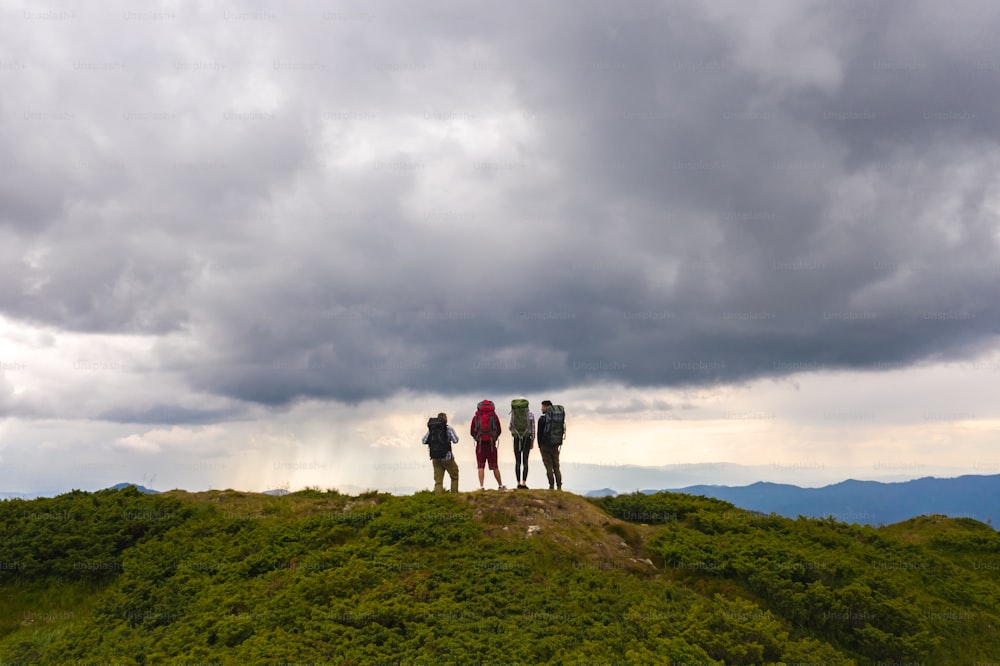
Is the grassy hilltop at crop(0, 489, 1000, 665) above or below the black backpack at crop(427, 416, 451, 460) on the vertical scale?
below

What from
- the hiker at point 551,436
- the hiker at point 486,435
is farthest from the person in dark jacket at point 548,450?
the hiker at point 486,435

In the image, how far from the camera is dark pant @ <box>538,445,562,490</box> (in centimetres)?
2459

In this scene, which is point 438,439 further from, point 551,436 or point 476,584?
point 476,584

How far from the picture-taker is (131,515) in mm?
20266

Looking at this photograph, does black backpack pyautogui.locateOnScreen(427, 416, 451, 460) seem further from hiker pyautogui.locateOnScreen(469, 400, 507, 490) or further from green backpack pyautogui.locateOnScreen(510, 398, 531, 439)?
green backpack pyautogui.locateOnScreen(510, 398, 531, 439)

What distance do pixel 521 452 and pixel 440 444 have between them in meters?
3.26

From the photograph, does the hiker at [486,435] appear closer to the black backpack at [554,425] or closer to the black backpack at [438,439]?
the black backpack at [438,439]

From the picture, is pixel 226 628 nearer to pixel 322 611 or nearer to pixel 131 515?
pixel 322 611

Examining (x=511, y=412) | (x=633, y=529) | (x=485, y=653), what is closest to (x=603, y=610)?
(x=485, y=653)

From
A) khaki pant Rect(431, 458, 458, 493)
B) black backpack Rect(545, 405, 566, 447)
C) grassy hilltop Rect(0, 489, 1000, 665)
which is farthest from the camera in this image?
black backpack Rect(545, 405, 566, 447)

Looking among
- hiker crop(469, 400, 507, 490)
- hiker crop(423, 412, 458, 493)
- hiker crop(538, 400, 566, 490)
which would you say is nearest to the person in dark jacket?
hiker crop(538, 400, 566, 490)

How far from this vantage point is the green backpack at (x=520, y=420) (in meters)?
23.2

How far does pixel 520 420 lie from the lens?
23188 millimetres

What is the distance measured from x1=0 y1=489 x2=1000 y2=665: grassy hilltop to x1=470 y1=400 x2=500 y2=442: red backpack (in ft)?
11.9
